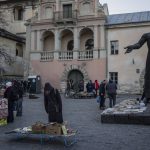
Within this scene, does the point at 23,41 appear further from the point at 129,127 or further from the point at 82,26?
the point at 129,127

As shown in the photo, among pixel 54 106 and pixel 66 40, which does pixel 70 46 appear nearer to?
pixel 66 40

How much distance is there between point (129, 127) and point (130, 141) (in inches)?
112

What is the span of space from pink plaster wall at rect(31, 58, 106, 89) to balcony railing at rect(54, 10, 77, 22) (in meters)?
5.19

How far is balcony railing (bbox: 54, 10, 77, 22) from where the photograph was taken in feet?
136

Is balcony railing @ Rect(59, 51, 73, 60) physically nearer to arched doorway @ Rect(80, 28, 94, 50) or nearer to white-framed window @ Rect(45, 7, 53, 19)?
arched doorway @ Rect(80, 28, 94, 50)

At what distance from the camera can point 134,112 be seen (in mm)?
13961

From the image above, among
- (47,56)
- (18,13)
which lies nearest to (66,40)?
(47,56)

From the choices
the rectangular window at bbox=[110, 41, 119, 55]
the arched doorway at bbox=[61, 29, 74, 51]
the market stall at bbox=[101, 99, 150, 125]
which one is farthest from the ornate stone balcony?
A: the market stall at bbox=[101, 99, 150, 125]

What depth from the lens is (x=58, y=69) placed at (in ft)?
138

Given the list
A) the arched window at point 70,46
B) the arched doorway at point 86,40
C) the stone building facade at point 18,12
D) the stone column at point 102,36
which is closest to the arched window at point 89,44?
the arched doorway at point 86,40

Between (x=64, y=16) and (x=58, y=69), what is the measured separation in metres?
6.61

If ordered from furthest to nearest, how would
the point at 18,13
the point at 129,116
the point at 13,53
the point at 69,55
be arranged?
the point at 18,13
the point at 13,53
the point at 69,55
the point at 129,116

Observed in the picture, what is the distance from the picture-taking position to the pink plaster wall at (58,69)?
40.3 meters

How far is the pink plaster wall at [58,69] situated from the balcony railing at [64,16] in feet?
17.0
